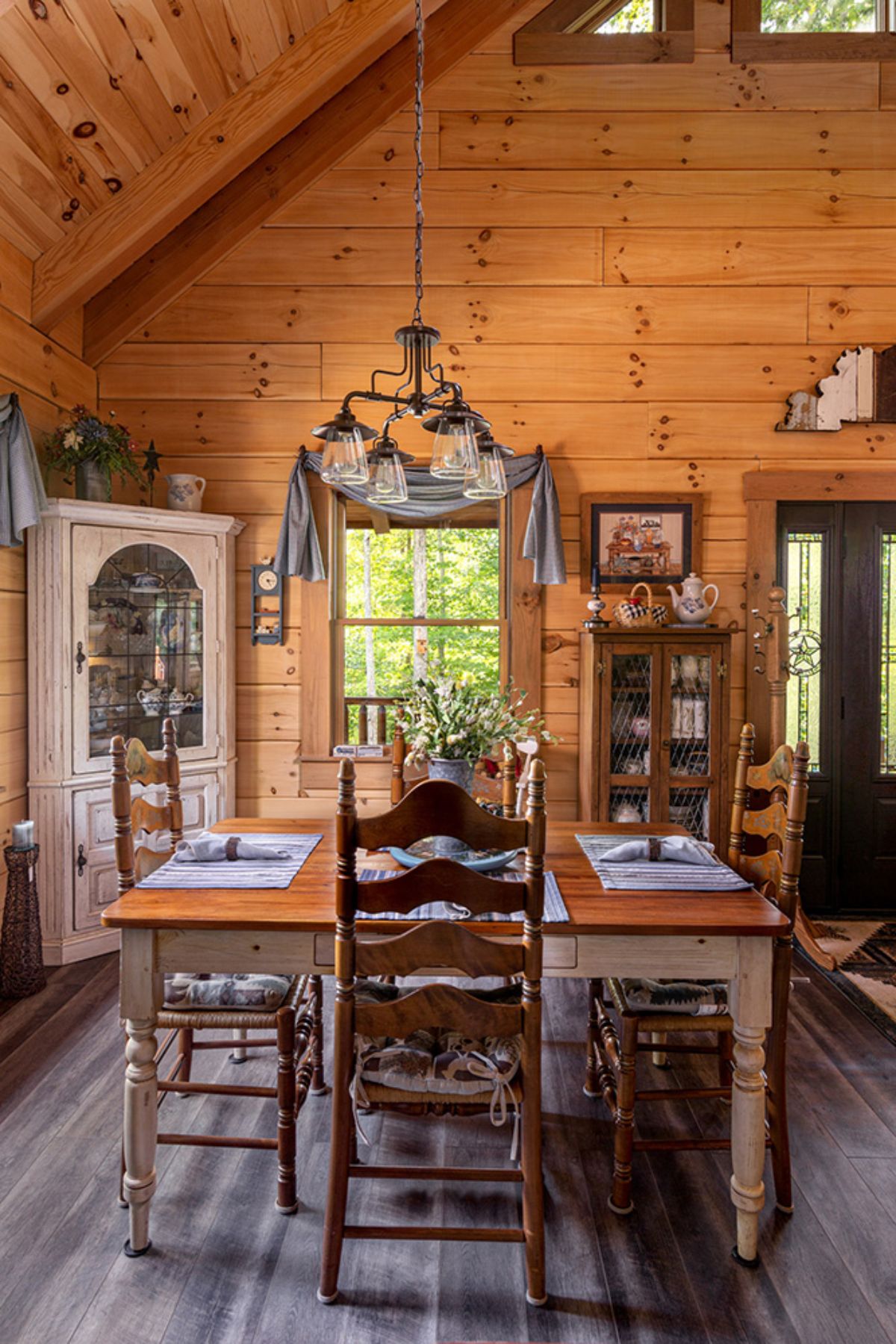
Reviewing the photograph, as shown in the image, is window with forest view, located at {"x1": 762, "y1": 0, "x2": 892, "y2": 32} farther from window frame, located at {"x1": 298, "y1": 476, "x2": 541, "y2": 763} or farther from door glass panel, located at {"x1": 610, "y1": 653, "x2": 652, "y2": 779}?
door glass panel, located at {"x1": 610, "y1": 653, "x2": 652, "y2": 779}

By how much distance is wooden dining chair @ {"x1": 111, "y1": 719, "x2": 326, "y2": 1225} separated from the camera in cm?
196

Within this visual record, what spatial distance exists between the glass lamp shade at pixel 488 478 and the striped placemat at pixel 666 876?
104 cm

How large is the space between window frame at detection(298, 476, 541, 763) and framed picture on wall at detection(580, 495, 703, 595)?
0.32 metres

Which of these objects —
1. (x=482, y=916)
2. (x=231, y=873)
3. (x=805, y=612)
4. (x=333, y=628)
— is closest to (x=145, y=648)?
(x=333, y=628)

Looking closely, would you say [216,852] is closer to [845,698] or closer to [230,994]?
[230,994]

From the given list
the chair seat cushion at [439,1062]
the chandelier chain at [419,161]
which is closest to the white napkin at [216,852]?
the chair seat cushion at [439,1062]

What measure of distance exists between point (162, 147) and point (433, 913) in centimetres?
324

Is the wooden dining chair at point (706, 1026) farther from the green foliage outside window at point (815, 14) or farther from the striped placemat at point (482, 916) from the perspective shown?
the green foliage outside window at point (815, 14)

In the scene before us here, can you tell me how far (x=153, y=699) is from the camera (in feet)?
12.4

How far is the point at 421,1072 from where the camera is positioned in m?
1.73

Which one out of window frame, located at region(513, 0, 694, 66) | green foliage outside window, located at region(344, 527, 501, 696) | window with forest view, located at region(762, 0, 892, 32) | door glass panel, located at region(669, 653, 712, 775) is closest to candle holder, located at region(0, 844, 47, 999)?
green foliage outside window, located at region(344, 527, 501, 696)

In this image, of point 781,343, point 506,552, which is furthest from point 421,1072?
point 781,343

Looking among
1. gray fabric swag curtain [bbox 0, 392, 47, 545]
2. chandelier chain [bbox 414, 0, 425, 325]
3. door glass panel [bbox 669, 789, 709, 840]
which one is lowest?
door glass panel [bbox 669, 789, 709, 840]

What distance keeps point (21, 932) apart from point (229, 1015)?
162cm
